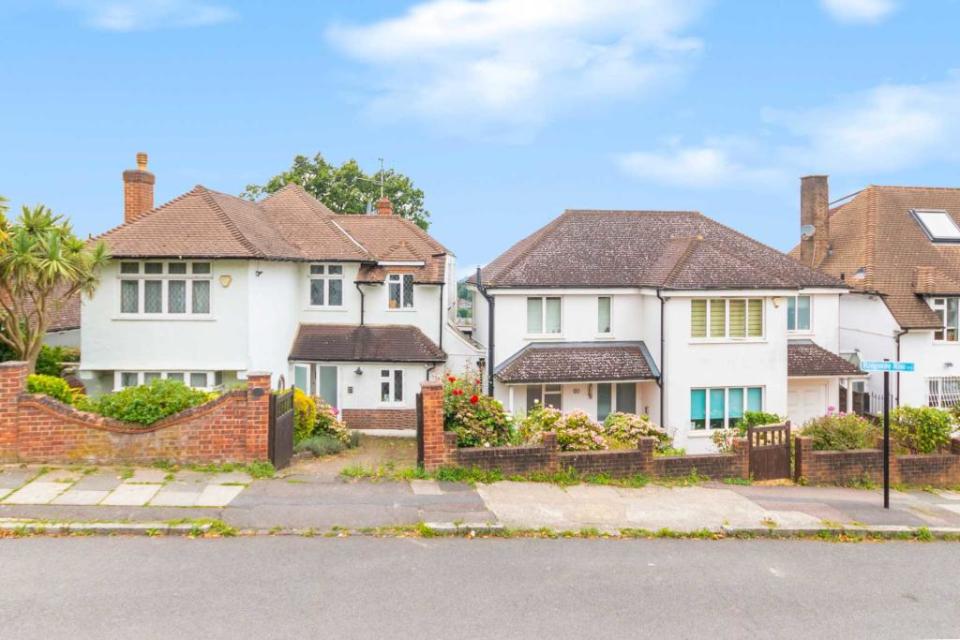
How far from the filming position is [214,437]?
12180mm

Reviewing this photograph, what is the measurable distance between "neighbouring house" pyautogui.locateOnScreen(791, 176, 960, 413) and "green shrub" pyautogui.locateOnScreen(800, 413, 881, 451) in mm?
12596

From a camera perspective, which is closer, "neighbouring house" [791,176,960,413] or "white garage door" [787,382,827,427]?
"white garage door" [787,382,827,427]

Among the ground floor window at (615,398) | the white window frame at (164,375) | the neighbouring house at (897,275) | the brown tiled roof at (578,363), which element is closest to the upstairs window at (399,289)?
the brown tiled roof at (578,363)

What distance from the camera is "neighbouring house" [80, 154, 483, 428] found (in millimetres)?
19828

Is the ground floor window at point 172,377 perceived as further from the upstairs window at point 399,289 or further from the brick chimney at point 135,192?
the brick chimney at point 135,192

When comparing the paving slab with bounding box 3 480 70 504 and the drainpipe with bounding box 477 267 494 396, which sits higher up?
the drainpipe with bounding box 477 267 494 396

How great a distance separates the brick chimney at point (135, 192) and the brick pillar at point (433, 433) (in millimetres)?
17012

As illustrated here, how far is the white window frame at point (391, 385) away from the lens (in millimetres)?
22812

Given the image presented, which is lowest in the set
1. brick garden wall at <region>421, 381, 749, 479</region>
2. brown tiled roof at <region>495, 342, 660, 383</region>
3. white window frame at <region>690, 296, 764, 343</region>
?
brick garden wall at <region>421, 381, 749, 479</region>

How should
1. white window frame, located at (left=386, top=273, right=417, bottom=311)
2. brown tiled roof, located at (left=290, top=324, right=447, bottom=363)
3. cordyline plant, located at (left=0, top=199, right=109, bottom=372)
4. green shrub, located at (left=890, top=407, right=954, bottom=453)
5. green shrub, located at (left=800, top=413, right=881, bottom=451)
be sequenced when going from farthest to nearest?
1. white window frame, located at (left=386, top=273, right=417, bottom=311)
2. brown tiled roof, located at (left=290, top=324, right=447, bottom=363)
3. cordyline plant, located at (left=0, top=199, right=109, bottom=372)
4. green shrub, located at (left=890, top=407, right=954, bottom=453)
5. green shrub, located at (left=800, top=413, right=881, bottom=451)

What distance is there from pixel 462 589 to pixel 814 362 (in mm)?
19949

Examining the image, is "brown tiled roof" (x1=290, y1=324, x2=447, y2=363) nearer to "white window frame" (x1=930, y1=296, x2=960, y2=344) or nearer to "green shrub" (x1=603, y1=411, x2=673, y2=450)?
"green shrub" (x1=603, y1=411, x2=673, y2=450)

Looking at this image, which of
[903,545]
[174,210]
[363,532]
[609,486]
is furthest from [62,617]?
[174,210]

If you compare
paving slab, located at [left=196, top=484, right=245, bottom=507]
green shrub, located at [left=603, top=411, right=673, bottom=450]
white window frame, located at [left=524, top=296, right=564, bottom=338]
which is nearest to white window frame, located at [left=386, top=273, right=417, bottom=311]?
white window frame, located at [left=524, top=296, right=564, bottom=338]
